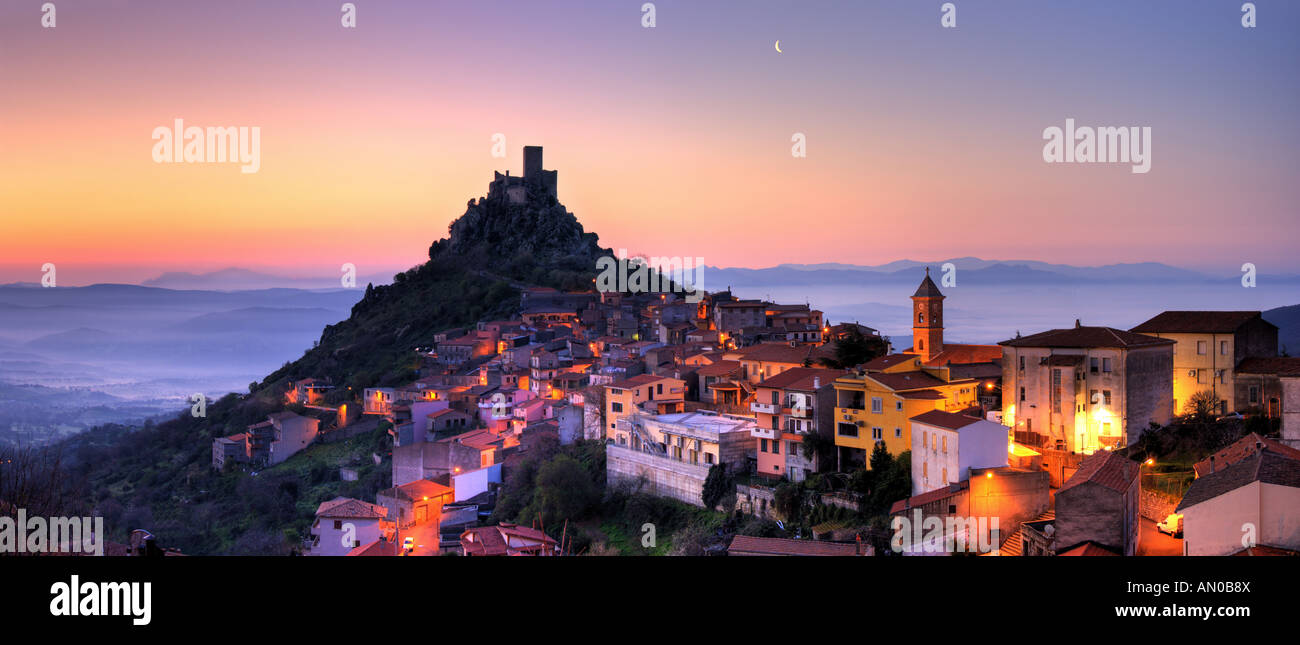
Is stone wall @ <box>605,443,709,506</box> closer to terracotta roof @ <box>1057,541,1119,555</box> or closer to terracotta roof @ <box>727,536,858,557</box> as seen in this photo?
terracotta roof @ <box>727,536,858,557</box>

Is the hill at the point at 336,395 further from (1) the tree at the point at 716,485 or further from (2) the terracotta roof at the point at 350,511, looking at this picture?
(1) the tree at the point at 716,485

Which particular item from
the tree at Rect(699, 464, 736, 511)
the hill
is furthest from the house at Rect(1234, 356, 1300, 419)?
the hill

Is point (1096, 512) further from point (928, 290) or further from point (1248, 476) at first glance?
point (928, 290)

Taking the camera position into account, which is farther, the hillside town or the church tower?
the church tower

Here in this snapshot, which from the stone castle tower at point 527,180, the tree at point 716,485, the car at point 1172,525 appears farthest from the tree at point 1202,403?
the stone castle tower at point 527,180

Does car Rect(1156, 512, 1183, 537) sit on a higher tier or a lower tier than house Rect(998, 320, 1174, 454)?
lower
